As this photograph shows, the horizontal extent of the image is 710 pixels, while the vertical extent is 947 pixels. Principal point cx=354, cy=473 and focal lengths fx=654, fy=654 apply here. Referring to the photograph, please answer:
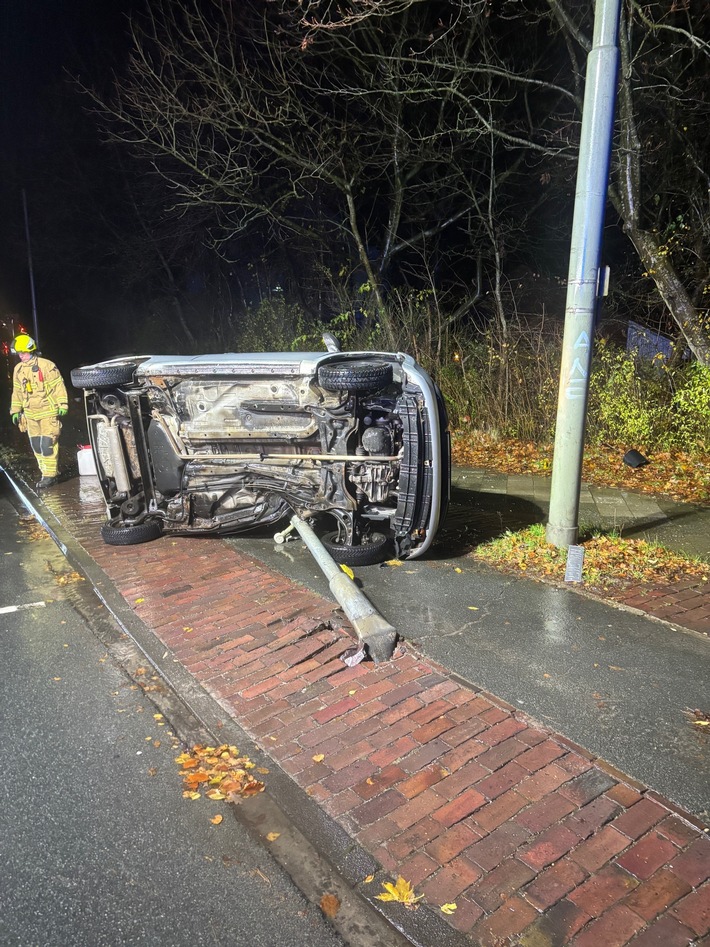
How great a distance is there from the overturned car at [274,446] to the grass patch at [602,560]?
784 mm

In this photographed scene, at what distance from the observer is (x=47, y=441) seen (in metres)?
9.34

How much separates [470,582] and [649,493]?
367cm

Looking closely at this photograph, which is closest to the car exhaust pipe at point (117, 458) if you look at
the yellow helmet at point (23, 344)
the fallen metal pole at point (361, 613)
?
the fallen metal pole at point (361, 613)

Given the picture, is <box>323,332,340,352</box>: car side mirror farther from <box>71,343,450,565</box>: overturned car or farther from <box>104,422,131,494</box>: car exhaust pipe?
<box>104,422,131,494</box>: car exhaust pipe

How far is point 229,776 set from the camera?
3.06 m

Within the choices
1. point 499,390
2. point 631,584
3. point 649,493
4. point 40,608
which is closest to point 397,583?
point 631,584

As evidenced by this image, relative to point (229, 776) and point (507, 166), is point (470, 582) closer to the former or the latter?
point (229, 776)

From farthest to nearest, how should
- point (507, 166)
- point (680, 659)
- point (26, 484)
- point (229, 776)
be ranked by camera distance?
point (507, 166) → point (26, 484) → point (680, 659) → point (229, 776)

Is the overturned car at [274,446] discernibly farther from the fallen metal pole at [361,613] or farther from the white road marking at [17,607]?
the white road marking at [17,607]

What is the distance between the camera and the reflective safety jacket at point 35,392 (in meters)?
9.39

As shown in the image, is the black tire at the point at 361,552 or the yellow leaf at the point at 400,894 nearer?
the yellow leaf at the point at 400,894

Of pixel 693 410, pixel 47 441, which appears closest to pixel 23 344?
pixel 47 441

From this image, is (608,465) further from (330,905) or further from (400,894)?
(330,905)

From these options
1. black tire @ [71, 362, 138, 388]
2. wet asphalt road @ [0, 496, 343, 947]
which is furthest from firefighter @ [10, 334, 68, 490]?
wet asphalt road @ [0, 496, 343, 947]
